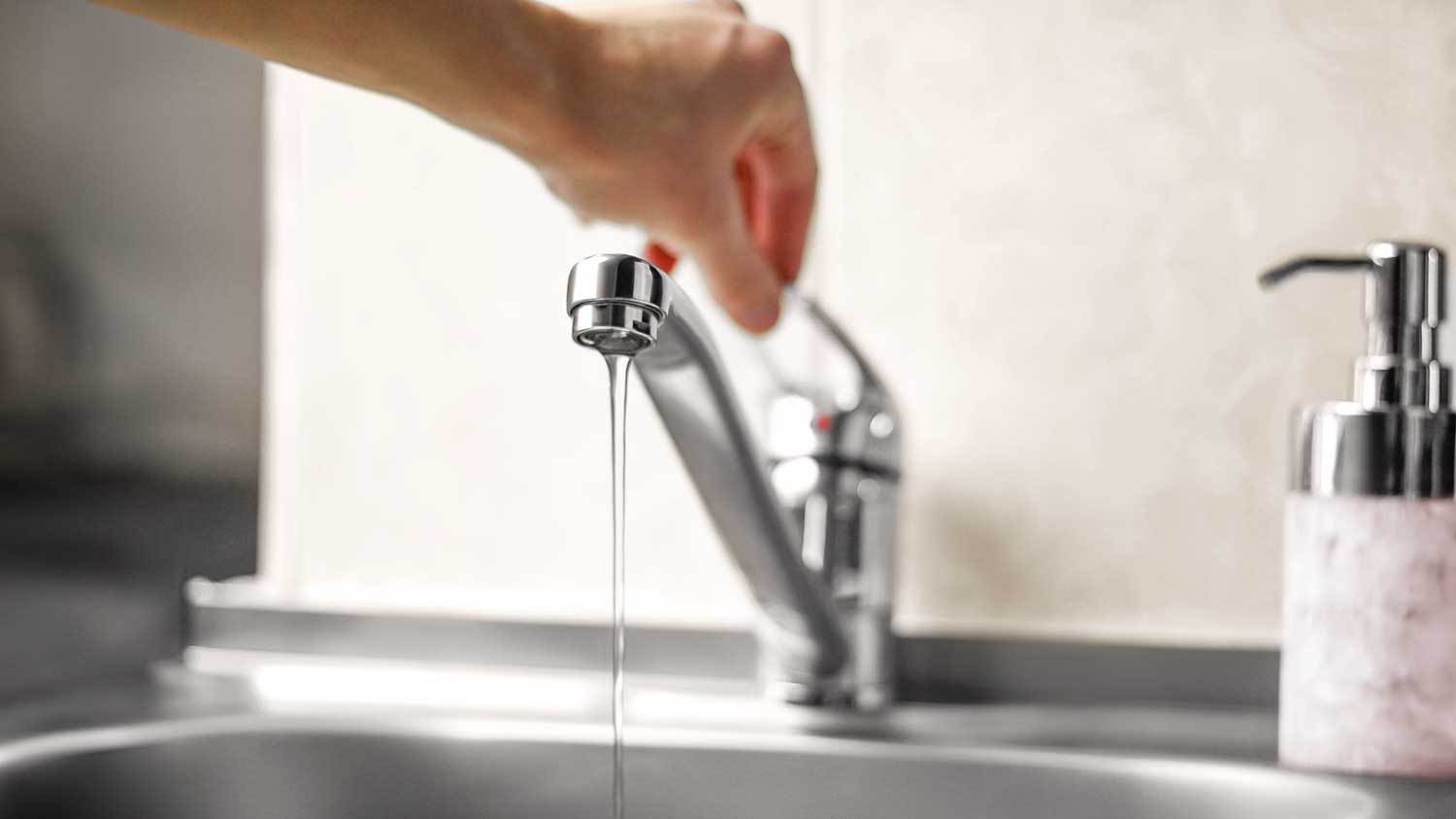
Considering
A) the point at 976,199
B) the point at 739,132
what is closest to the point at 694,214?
the point at 739,132

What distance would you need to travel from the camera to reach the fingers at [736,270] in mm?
541

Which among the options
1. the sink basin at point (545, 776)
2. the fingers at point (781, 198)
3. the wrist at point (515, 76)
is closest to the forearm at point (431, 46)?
the wrist at point (515, 76)

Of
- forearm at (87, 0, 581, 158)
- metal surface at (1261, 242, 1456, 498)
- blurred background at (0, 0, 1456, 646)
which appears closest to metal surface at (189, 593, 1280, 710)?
blurred background at (0, 0, 1456, 646)

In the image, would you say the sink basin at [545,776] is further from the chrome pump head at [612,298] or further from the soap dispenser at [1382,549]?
the chrome pump head at [612,298]

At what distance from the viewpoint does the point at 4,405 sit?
631 mm

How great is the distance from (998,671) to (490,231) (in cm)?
34

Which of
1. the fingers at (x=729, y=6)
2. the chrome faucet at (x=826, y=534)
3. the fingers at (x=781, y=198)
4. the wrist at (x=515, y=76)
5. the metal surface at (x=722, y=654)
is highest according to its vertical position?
the fingers at (x=729, y=6)

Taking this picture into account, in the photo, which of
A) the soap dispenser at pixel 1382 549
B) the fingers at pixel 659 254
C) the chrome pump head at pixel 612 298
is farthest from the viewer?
the fingers at pixel 659 254

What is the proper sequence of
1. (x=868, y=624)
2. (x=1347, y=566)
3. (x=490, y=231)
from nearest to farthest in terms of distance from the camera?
(x=1347, y=566), (x=868, y=624), (x=490, y=231)

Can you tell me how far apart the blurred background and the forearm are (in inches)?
7.6

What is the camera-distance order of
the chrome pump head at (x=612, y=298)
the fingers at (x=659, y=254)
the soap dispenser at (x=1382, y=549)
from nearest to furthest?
1. the chrome pump head at (x=612, y=298)
2. the soap dispenser at (x=1382, y=549)
3. the fingers at (x=659, y=254)

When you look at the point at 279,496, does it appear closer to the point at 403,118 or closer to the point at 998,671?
the point at 403,118

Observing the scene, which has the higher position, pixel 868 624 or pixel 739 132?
pixel 739 132

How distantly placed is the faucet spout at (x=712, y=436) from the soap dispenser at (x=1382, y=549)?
0.61 ft
